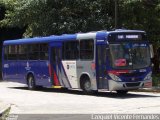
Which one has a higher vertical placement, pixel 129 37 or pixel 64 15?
pixel 64 15

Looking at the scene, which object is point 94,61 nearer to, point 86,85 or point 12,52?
point 86,85

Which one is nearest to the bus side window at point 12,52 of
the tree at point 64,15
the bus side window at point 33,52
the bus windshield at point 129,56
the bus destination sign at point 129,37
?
the bus side window at point 33,52

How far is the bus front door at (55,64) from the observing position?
25.5 meters

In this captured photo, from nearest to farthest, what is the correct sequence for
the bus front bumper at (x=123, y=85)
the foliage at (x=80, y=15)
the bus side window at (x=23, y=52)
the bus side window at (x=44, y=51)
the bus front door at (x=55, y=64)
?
the bus front bumper at (x=123, y=85), the bus front door at (x=55, y=64), the bus side window at (x=44, y=51), the bus side window at (x=23, y=52), the foliage at (x=80, y=15)

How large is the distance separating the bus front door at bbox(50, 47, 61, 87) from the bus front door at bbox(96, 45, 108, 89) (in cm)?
371

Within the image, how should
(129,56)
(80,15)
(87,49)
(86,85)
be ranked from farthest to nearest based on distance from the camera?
(80,15) < (86,85) < (87,49) < (129,56)

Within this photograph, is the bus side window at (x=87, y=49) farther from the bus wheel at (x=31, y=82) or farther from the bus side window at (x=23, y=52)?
the bus side window at (x=23, y=52)

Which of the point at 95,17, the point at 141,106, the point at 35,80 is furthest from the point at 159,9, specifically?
the point at 141,106

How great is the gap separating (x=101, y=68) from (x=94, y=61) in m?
0.51

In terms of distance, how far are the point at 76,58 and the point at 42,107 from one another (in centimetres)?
632

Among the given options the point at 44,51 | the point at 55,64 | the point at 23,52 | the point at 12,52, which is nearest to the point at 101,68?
the point at 55,64

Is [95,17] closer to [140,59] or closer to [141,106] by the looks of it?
[140,59]

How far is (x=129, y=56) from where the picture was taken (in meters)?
21.7

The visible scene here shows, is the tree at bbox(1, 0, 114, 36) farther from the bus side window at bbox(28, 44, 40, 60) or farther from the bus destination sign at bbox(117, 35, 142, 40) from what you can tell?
the bus destination sign at bbox(117, 35, 142, 40)
